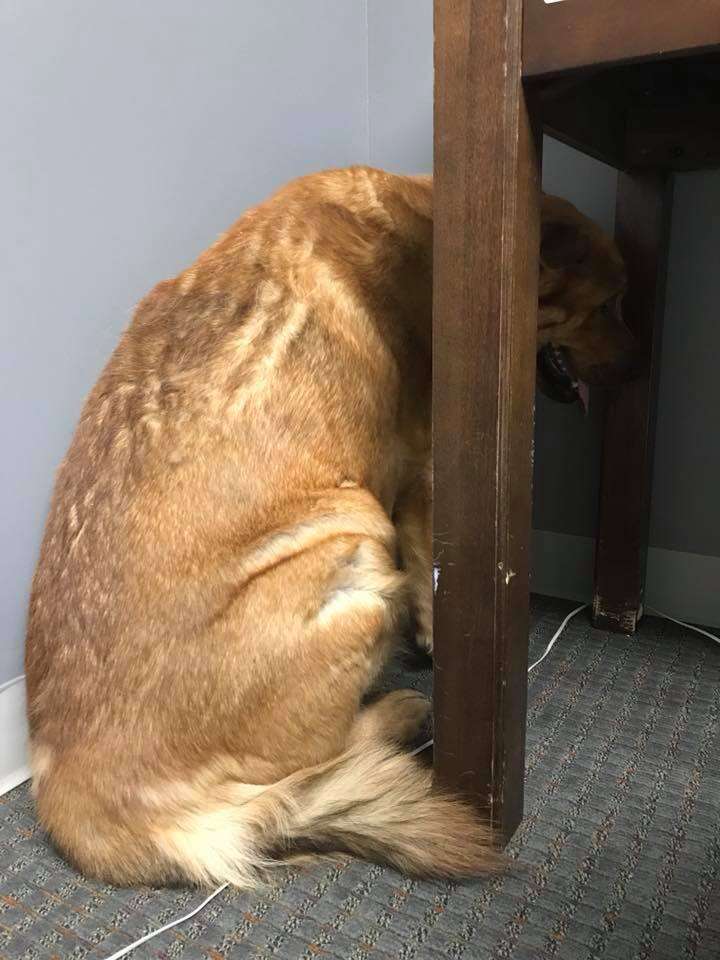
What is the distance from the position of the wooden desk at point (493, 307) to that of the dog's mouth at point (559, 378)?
17.4 inches

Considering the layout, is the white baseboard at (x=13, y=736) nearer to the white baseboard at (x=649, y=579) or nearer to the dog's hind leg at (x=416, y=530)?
the white baseboard at (x=649, y=579)

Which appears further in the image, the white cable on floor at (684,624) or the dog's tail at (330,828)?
the white cable on floor at (684,624)

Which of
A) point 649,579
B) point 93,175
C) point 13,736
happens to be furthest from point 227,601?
point 649,579

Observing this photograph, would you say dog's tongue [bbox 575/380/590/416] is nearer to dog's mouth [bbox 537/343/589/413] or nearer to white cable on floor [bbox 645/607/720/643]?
dog's mouth [bbox 537/343/589/413]

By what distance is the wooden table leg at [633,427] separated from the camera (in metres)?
1.48

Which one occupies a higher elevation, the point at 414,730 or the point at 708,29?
the point at 708,29

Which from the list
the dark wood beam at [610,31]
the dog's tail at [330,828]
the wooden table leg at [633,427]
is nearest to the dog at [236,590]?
the dog's tail at [330,828]

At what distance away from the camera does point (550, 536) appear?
5.93 ft

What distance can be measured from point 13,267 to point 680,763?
1.27 metres

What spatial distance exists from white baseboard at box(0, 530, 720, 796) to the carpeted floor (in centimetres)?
35

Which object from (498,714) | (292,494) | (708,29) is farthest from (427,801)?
(708,29)

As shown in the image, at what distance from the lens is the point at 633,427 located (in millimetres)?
1545

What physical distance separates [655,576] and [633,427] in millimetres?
360

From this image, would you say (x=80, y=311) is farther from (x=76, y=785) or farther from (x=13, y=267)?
(x=76, y=785)
